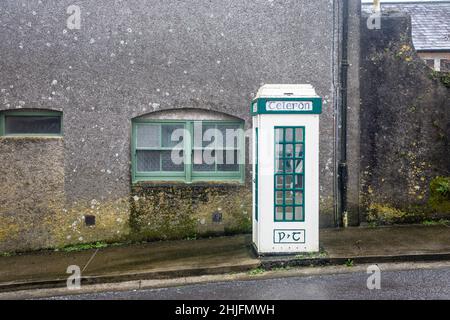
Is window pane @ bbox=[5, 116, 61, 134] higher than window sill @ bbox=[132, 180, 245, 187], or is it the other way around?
window pane @ bbox=[5, 116, 61, 134]

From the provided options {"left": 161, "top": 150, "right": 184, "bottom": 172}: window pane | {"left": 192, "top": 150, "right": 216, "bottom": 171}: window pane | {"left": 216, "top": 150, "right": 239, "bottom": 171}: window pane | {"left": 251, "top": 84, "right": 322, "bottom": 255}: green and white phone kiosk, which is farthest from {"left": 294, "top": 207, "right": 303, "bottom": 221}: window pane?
{"left": 161, "top": 150, "right": 184, "bottom": 172}: window pane

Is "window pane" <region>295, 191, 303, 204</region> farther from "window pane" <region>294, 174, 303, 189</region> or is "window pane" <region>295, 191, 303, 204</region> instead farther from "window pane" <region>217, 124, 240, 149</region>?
"window pane" <region>217, 124, 240, 149</region>

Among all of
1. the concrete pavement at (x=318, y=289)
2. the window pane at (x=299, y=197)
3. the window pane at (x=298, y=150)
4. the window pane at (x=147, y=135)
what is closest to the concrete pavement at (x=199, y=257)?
the concrete pavement at (x=318, y=289)

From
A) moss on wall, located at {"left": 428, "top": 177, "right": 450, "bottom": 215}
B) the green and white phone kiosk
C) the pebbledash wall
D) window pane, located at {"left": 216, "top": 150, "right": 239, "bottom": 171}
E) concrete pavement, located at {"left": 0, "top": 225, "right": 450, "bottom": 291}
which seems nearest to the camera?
concrete pavement, located at {"left": 0, "top": 225, "right": 450, "bottom": 291}

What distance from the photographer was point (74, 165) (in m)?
8.63

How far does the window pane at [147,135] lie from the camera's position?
29.1ft

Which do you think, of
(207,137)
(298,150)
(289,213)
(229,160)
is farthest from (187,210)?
(298,150)

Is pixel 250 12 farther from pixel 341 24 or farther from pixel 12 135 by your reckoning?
pixel 12 135

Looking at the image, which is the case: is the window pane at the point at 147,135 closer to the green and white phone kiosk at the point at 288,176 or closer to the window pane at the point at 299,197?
the green and white phone kiosk at the point at 288,176

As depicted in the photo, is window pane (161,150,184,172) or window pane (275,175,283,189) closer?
window pane (275,175,283,189)

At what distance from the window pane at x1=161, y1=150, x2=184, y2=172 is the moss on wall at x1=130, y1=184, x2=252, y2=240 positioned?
39 centimetres

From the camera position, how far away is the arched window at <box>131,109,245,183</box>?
8.84 m

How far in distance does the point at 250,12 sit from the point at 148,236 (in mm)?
4634
